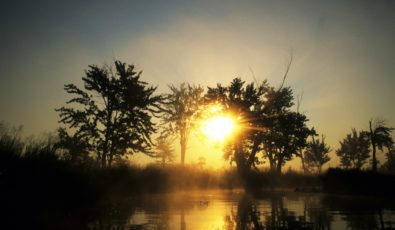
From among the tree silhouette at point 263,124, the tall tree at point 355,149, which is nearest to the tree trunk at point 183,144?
the tree silhouette at point 263,124

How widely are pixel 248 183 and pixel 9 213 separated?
2825cm

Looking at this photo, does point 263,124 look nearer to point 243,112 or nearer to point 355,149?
point 243,112

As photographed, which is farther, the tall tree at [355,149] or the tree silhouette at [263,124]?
the tall tree at [355,149]

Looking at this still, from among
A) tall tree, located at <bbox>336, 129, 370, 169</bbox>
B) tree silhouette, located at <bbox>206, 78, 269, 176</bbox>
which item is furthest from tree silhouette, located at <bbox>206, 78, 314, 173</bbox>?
tall tree, located at <bbox>336, 129, 370, 169</bbox>

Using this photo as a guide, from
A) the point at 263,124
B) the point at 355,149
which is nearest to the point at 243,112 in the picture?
the point at 263,124

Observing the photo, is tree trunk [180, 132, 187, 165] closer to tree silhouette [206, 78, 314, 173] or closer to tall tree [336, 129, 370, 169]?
tree silhouette [206, 78, 314, 173]

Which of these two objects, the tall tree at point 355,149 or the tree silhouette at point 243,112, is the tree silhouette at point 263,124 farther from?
the tall tree at point 355,149

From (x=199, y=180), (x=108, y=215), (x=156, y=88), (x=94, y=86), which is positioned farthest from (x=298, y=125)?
(x=108, y=215)

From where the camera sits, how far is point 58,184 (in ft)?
39.9

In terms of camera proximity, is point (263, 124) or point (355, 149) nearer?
point (263, 124)

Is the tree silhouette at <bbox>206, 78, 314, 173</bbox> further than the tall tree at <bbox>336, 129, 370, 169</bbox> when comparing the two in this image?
No

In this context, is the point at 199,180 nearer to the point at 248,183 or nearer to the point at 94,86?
the point at 248,183

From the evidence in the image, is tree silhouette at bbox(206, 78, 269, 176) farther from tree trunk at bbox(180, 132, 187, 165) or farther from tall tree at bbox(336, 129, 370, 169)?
tall tree at bbox(336, 129, 370, 169)

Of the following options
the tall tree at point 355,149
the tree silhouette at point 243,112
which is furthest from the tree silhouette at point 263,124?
the tall tree at point 355,149
